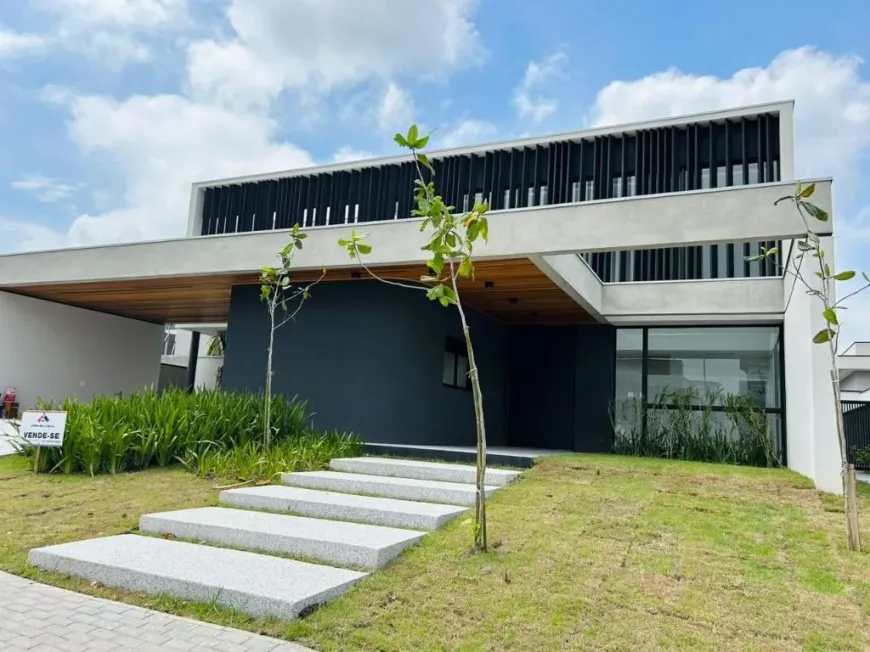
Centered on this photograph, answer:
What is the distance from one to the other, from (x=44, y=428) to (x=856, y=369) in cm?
2029

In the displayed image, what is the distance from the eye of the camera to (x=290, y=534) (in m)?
4.11

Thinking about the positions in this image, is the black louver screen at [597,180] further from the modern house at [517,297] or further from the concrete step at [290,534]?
the concrete step at [290,534]

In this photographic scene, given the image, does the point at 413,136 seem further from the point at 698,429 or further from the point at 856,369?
the point at 856,369

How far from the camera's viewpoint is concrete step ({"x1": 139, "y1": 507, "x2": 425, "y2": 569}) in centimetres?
380

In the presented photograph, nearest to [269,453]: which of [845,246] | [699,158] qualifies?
[845,246]

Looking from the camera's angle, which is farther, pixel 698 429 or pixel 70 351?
pixel 70 351

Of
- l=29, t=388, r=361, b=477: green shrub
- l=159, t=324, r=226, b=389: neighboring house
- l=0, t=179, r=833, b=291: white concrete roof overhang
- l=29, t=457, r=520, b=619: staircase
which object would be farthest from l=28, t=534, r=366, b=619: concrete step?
l=159, t=324, r=226, b=389: neighboring house

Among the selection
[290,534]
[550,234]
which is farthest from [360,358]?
[290,534]

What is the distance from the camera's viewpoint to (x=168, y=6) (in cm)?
787

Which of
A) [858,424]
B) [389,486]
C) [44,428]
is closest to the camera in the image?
[389,486]

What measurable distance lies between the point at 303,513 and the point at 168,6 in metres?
6.76

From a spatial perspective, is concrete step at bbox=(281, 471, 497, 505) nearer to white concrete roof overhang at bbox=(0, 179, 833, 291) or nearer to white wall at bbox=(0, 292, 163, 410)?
white concrete roof overhang at bbox=(0, 179, 833, 291)

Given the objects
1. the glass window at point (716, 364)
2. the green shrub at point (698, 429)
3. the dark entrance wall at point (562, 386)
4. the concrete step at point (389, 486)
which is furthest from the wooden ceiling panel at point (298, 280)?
the concrete step at point (389, 486)

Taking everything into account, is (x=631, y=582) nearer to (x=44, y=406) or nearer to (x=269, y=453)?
(x=269, y=453)
